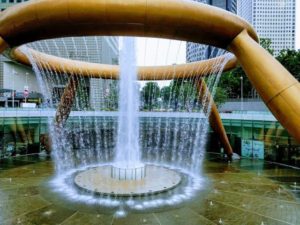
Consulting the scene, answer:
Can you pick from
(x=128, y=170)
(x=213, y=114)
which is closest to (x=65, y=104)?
(x=128, y=170)

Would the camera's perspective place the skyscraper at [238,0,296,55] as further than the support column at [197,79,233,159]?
Yes

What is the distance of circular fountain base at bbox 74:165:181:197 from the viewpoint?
11539mm

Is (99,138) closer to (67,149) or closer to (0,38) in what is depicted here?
(67,149)

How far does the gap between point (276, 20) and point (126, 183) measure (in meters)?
111

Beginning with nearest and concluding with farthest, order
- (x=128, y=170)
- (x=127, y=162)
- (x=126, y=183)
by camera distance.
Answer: (x=126, y=183), (x=128, y=170), (x=127, y=162)

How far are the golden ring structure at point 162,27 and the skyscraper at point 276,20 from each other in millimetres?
105573

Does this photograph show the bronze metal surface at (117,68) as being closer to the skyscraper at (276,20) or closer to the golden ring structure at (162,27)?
the golden ring structure at (162,27)

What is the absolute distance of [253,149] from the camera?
71.5ft

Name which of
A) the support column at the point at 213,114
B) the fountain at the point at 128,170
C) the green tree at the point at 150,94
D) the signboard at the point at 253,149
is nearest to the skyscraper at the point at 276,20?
the green tree at the point at 150,94

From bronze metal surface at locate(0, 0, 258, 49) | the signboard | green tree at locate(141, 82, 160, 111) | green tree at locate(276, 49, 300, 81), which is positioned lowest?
the signboard

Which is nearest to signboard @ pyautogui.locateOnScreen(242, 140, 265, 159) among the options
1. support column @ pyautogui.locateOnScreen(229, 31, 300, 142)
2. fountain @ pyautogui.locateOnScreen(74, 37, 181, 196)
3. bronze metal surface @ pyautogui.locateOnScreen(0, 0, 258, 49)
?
fountain @ pyautogui.locateOnScreen(74, 37, 181, 196)

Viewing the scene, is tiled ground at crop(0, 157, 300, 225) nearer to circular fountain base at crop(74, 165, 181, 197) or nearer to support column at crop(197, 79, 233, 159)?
circular fountain base at crop(74, 165, 181, 197)

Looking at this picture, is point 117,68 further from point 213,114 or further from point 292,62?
point 292,62

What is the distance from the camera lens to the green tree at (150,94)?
65.0m
